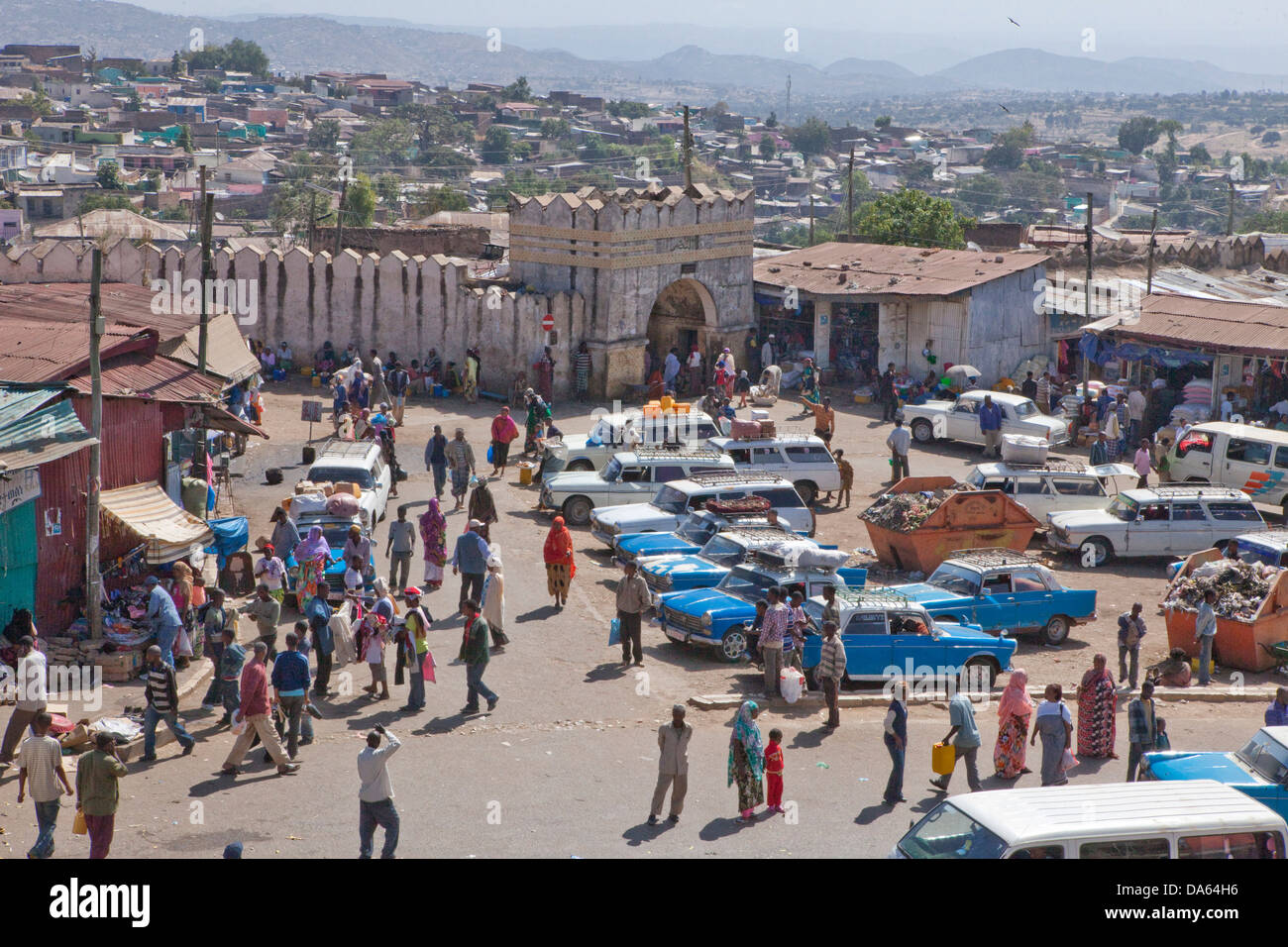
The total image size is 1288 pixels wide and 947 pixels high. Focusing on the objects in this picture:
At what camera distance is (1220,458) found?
93.5 ft

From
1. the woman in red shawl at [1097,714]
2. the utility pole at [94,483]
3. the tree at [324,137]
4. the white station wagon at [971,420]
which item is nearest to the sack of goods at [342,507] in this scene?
the utility pole at [94,483]

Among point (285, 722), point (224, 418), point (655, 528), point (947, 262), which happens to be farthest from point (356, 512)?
point (947, 262)

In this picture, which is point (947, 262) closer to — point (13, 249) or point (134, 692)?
point (13, 249)

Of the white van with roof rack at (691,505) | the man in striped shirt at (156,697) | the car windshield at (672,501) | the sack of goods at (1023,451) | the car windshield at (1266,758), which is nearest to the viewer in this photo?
the car windshield at (1266,758)

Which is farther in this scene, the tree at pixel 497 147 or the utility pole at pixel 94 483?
the tree at pixel 497 147

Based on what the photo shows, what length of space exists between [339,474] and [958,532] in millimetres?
10120

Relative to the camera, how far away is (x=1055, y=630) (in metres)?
20.7

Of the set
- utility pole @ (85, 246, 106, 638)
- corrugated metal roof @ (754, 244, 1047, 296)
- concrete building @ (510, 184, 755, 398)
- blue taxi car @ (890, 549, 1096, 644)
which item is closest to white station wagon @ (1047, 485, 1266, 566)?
blue taxi car @ (890, 549, 1096, 644)

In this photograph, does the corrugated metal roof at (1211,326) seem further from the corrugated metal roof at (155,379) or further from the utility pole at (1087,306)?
the corrugated metal roof at (155,379)

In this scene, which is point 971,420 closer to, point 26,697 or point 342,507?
point 342,507

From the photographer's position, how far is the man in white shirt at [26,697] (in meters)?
13.5

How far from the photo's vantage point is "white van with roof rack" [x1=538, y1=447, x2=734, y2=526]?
25.6 metres

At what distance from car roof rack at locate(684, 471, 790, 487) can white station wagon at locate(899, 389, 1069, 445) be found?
8.69 meters

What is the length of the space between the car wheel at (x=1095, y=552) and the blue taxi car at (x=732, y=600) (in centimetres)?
658
